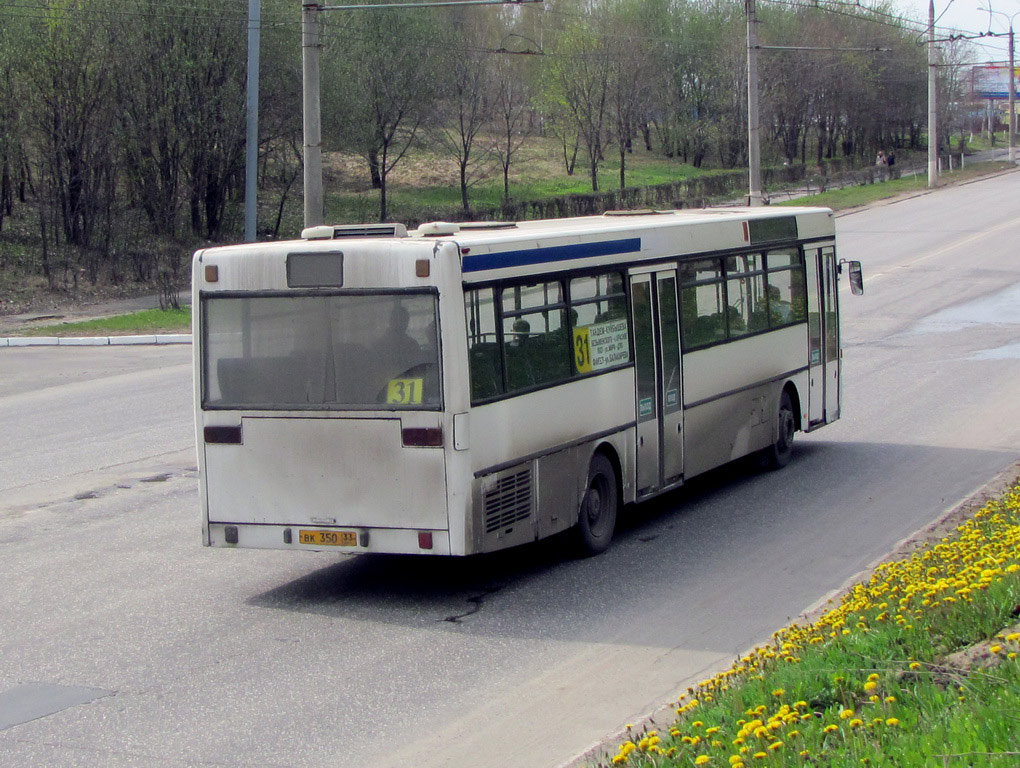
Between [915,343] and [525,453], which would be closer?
[525,453]

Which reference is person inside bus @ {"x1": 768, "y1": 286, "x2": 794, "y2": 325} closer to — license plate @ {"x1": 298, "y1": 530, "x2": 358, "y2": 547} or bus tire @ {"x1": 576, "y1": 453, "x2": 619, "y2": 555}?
bus tire @ {"x1": 576, "y1": 453, "x2": 619, "y2": 555}

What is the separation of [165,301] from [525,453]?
22.1m

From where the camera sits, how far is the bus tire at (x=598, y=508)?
9.13 m

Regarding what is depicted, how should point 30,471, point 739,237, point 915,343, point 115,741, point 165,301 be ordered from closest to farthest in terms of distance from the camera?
point 115,741 → point 739,237 → point 30,471 → point 915,343 → point 165,301

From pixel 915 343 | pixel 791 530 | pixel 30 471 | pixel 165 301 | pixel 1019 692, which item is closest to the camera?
pixel 1019 692

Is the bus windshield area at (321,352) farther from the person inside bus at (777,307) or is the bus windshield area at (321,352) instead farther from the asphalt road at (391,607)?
the person inside bus at (777,307)

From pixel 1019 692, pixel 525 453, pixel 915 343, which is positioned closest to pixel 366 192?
pixel 915 343

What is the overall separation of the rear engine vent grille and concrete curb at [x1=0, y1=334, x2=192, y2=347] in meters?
17.3

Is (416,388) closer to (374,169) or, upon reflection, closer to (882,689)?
(882,689)

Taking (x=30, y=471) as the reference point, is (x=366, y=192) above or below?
above

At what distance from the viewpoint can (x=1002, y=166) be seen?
73000 millimetres

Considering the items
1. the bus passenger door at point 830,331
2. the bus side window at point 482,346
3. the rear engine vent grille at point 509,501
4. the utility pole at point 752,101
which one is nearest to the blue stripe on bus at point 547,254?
the bus side window at point 482,346

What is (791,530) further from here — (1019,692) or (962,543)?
(1019,692)

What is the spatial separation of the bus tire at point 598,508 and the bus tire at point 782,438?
10.6 feet
